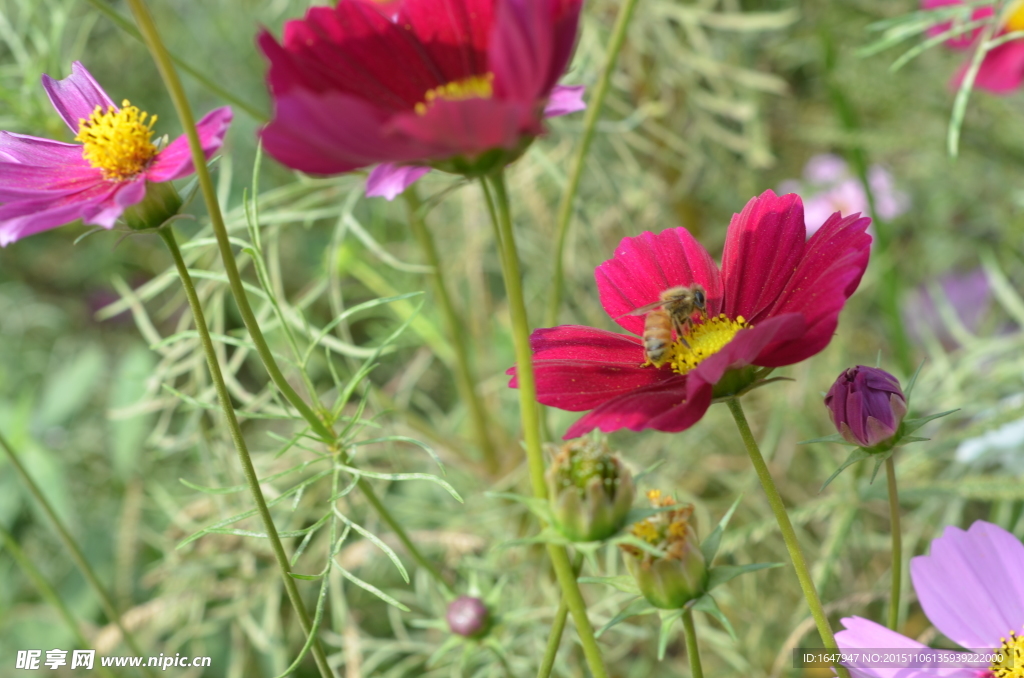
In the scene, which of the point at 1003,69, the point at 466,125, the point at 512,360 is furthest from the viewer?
the point at 512,360

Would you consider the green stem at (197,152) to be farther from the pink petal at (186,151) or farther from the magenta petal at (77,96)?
the magenta petal at (77,96)

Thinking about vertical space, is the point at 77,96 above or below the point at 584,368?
above

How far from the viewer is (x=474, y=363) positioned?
1.14m

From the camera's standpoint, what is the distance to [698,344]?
0.40 m

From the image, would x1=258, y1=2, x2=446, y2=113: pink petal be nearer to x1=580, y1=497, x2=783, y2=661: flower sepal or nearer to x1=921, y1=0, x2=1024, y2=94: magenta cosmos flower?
x1=580, y1=497, x2=783, y2=661: flower sepal

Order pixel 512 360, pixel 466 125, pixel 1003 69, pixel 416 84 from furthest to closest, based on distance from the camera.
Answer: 1. pixel 512 360
2. pixel 1003 69
3. pixel 416 84
4. pixel 466 125

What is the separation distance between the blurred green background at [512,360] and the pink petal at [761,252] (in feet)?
0.77

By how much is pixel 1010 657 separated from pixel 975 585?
3 centimetres

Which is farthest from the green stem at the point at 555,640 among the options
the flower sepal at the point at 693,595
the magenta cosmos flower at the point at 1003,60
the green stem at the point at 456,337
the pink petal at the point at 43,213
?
the magenta cosmos flower at the point at 1003,60

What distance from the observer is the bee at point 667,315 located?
365 mm

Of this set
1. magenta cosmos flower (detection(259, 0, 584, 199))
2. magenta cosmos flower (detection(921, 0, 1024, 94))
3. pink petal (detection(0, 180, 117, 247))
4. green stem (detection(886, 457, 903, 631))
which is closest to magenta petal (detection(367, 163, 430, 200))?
magenta cosmos flower (detection(259, 0, 584, 199))

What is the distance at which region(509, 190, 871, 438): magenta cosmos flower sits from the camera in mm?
314

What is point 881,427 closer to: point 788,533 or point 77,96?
point 788,533

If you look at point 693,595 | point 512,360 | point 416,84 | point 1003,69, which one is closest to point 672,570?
point 693,595
